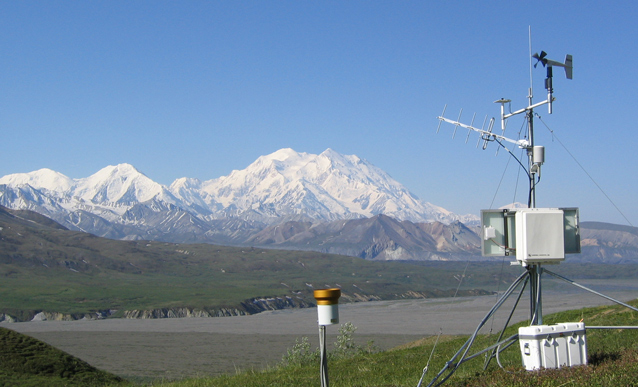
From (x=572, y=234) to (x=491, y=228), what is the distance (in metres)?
1.77

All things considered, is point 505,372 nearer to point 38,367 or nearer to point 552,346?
point 552,346

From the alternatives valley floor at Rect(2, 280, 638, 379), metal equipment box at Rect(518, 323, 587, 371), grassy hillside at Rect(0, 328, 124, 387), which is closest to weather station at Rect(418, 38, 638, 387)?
metal equipment box at Rect(518, 323, 587, 371)

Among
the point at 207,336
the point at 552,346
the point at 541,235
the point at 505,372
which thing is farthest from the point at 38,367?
the point at 207,336

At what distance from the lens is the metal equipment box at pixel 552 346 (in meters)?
11.3

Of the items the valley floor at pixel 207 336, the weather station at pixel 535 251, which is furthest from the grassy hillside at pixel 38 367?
the valley floor at pixel 207 336

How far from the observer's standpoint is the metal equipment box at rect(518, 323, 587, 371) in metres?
11.3

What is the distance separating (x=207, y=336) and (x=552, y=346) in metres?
104

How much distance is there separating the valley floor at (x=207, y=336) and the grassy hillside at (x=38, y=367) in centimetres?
3439

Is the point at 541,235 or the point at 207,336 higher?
the point at 541,235

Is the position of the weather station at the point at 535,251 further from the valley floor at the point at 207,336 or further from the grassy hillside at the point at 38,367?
the valley floor at the point at 207,336

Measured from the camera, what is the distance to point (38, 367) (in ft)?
70.0

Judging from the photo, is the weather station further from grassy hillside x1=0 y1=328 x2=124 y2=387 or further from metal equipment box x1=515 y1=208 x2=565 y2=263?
grassy hillside x1=0 y1=328 x2=124 y2=387

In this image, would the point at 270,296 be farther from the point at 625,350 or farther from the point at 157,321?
the point at 625,350

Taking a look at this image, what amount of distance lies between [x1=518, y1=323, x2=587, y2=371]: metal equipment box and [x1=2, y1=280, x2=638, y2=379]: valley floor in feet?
150
